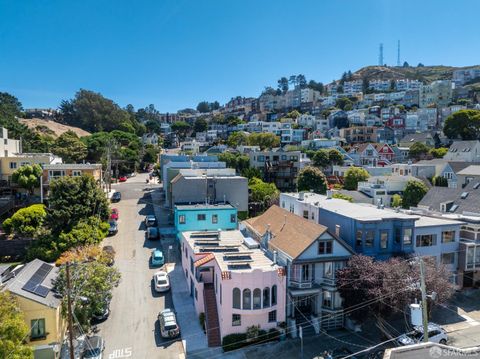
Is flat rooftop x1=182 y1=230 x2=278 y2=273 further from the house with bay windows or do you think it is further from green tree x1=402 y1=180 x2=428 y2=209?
green tree x1=402 y1=180 x2=428 y2=209

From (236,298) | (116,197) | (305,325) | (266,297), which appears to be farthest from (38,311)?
(116,197)

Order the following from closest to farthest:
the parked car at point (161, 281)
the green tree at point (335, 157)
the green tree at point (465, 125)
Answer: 1. the parked car at point (161, 281)
2. the green tree at point (335, 157)
3. the green tree at point (465, 125)

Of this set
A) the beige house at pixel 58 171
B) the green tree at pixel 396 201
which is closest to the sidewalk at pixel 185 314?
the beige house at pixel 58 171

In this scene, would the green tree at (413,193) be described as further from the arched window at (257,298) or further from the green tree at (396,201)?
the arched window at (257,298)

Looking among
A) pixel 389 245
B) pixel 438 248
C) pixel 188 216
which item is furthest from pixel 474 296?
pixel 188 216

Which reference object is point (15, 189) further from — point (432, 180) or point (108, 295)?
point (432, 180)

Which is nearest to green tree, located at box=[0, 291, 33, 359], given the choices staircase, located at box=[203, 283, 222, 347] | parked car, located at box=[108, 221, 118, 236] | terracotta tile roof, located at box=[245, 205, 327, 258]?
staircase, located at box=[203, 283, 222, 347]
